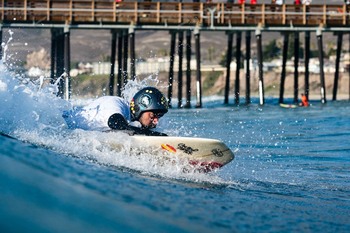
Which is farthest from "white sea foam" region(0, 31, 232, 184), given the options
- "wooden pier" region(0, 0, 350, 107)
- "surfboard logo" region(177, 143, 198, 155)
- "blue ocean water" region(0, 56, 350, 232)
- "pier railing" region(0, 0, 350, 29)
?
"pier railing" region(0, 0, 350, 29)

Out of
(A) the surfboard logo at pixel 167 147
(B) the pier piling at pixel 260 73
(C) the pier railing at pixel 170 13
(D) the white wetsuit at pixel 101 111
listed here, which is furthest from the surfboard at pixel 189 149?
(B) the pier piling at pixel 260 73

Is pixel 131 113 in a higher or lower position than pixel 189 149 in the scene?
higher

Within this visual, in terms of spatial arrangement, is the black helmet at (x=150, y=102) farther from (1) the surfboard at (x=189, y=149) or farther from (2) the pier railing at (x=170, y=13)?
(2) the pier railing at (x=170, y=13)

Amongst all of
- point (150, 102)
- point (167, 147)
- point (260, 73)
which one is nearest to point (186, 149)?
point (167, 147)

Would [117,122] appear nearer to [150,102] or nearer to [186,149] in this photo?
[150,102]

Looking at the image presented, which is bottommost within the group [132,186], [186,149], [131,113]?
[186,149]

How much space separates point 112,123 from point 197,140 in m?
0.91

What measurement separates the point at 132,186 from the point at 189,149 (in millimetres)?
2885

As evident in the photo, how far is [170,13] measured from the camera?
133 feet

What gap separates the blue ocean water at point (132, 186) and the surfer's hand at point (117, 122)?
18 centimetres

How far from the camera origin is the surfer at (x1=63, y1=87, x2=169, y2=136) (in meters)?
9.41

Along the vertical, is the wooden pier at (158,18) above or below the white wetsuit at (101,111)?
above

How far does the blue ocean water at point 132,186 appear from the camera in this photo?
4.49 m

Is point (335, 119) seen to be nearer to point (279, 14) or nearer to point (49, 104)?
point (279, 14)
